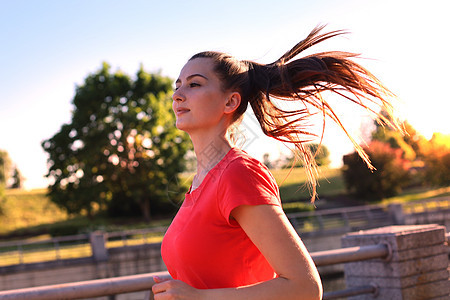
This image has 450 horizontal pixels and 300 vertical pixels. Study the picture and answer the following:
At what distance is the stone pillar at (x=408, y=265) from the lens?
14.2 feet

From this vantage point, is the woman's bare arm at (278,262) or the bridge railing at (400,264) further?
the bridge railing at (400,264)

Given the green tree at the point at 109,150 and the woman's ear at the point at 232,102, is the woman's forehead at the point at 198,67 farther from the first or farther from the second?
the green tree at the point at 109,150

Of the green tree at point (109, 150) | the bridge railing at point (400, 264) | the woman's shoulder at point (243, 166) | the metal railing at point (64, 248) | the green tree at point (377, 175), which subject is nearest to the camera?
the woman's shoulder at point (243, 166)

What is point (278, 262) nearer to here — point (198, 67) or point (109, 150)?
point (198, 67)

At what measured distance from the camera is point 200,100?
1846 millimetres

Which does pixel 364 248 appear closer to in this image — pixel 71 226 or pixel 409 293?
pixel 409 293

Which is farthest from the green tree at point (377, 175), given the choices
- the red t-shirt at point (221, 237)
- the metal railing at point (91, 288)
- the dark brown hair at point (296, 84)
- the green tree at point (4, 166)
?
the green tree at point (4, 166)

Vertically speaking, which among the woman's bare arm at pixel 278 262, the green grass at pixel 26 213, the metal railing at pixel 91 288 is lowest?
the green grass at pixel 26 213

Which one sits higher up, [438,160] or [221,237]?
[221,237]

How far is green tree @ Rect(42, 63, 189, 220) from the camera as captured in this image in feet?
118

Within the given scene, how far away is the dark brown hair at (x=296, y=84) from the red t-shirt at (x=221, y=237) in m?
0.40

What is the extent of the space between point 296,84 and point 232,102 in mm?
271

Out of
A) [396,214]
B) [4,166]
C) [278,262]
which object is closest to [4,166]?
[4,166]

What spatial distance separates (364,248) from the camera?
163 inches
